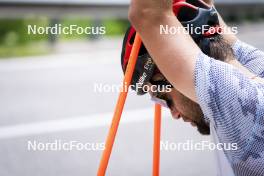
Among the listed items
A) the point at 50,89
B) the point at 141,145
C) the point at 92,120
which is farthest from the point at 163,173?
the point at 50,89

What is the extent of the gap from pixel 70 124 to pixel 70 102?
985 mm

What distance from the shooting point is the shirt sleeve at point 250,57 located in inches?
129

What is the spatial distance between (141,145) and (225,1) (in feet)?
32.3

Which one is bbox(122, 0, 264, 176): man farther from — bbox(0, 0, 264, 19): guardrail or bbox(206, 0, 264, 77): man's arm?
bbox(0, 0, 264, 19): guardrail

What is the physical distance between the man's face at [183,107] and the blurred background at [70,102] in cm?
206

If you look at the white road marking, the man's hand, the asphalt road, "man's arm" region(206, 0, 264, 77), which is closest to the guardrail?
the asphalt road

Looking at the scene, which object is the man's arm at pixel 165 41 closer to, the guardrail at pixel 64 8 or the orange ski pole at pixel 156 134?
the orange ski pole at pixel 156 134

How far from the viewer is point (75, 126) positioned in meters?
6.42

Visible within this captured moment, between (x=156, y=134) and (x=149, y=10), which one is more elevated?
(x=149, y=10)

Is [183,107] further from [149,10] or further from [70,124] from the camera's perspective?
[70,124]

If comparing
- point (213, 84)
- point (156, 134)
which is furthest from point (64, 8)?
point (213, 84)

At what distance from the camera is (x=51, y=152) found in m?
5.55

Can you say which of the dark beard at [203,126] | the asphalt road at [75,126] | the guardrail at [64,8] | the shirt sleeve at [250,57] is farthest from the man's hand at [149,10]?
the guardrail at [64,8]

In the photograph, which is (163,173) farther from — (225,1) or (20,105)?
(225,1)
